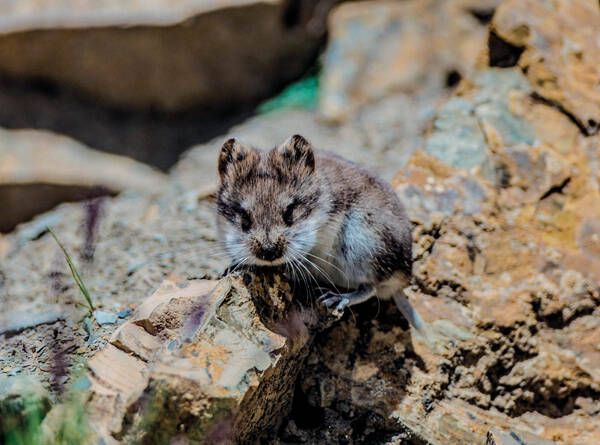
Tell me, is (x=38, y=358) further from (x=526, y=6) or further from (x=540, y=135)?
(x=526, y=6)

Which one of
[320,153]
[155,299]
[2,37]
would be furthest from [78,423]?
[2,37]

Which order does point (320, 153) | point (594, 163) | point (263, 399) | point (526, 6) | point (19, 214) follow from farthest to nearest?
point (19, 214) → point (526, 6) → point (594, 163) → point (320, 153) → point (263, 399)

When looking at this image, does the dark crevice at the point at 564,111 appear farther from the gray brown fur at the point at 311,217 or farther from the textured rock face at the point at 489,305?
the gray brown fur at the point at 311,217

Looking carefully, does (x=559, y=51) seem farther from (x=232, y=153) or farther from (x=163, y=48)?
(x=163, y=48)

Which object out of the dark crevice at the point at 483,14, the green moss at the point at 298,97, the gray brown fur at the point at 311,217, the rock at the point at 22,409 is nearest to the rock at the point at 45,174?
the green moss at the point at 298,97

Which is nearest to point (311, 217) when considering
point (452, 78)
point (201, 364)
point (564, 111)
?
point (201, 364)

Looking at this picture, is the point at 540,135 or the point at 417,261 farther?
the point at 540,135

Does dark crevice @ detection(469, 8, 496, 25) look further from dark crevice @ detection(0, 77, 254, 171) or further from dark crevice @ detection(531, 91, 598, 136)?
dark crevice @ detection(0, 77, 254, 171)
